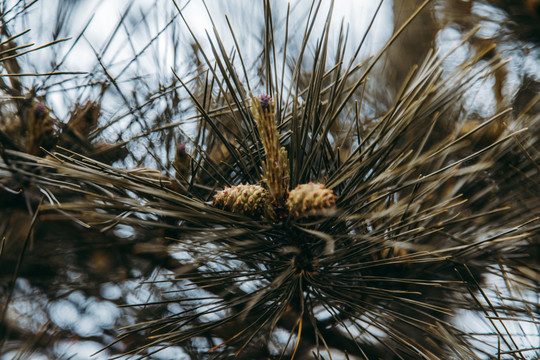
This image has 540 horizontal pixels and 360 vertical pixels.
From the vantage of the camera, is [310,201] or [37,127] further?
[37,127]

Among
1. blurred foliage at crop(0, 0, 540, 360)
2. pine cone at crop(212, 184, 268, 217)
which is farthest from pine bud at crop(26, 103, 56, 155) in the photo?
pine cone at crop(212, 184, 268, 217)

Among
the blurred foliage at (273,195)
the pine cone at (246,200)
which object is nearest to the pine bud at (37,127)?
the blurred foliage at (273,195)

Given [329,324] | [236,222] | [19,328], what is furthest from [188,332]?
[19,328]

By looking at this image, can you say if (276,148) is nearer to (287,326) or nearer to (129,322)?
(287,326)

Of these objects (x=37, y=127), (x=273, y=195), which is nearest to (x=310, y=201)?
(x=273, y=195)

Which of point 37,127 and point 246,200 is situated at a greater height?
point 37,127

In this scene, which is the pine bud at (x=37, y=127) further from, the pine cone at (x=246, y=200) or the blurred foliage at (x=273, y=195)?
the pine cone at (x=246, y=200)

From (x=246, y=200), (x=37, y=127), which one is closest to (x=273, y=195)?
(x=246, y=200)

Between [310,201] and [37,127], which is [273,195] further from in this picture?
[37,127]
